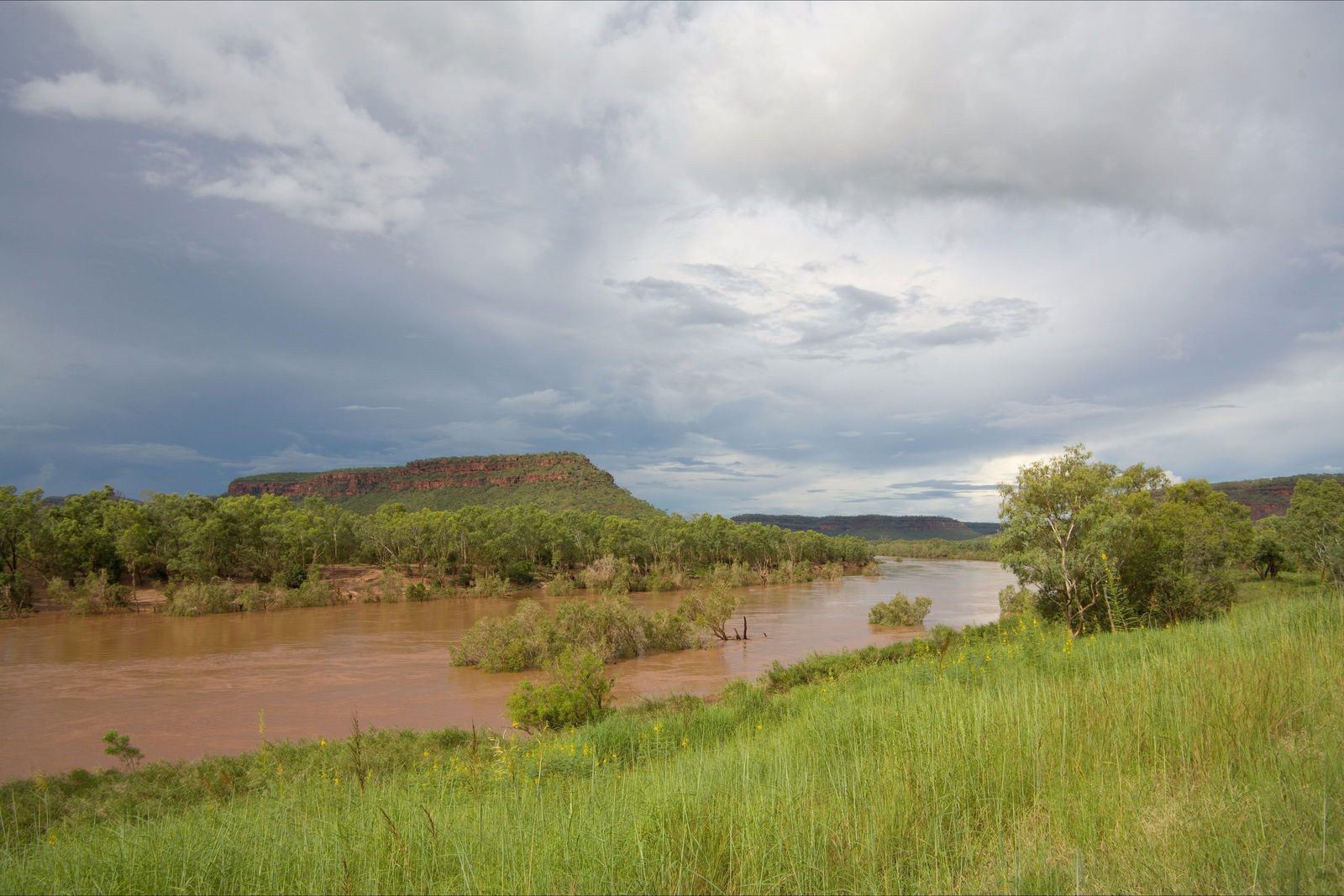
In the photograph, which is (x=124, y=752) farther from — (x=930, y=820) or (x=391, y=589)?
(x=391, y=589)

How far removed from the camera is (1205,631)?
28.3 feet

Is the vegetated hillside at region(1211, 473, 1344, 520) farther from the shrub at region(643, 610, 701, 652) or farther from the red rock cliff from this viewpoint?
the red rock cliff

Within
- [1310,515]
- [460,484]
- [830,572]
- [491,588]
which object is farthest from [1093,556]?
[460,484]

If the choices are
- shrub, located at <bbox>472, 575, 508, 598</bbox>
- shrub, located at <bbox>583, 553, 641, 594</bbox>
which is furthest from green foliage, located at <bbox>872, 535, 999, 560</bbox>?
shrub, located at <bbox>472, 575, 508, 598</bbox>

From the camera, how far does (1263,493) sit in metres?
99.2

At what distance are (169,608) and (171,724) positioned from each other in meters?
31.3

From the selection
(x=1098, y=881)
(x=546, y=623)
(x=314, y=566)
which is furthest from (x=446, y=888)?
(x=314, y=566)

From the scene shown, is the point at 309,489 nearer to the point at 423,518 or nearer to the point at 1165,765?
the point at 423,518

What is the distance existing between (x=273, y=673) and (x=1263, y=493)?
421 feet

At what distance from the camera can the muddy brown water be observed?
19438mm

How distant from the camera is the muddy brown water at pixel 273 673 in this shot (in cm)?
1944

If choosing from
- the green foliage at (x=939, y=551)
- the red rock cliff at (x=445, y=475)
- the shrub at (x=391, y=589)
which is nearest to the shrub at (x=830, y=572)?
the shrub at (x=391, y=589)

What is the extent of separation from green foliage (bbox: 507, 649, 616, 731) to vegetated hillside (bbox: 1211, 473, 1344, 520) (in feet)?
357

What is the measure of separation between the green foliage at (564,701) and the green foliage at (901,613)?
1114 inches
